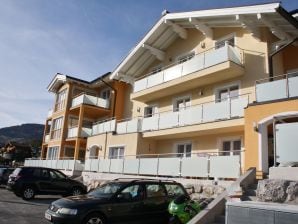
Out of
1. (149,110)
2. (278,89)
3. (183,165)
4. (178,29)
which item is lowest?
(183,165)

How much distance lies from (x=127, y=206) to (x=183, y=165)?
665 cm

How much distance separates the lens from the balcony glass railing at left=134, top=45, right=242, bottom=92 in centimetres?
1780

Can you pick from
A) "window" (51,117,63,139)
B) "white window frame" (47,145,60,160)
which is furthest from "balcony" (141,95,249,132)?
"window" (51,117,63,139)

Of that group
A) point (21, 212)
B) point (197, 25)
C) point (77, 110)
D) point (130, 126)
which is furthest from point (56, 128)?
point (21, 212)

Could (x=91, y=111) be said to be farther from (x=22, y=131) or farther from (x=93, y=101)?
(x=22, y=131)

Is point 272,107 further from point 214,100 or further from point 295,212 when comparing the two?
point 295,212

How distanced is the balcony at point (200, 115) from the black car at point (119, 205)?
6321 mm

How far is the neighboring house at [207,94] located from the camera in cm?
1414

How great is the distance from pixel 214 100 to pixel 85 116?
1774 cm

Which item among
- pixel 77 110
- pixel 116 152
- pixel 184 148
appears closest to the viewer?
pixel 184 148

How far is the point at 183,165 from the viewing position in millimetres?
16703

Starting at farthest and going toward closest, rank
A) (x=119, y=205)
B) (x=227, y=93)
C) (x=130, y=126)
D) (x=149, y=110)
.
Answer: (x=149, y=110) → (x=130, y=126) → (x=227, y=93) → (x=119, y=205)

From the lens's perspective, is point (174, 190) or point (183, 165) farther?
point (183, 165)

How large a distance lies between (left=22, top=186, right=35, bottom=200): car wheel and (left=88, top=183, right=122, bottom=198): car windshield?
8.23m
